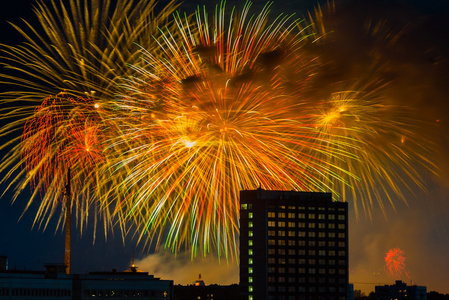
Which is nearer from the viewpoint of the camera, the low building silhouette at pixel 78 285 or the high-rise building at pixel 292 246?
the low building silhouette at pixel 78 285

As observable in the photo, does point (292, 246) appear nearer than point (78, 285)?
No

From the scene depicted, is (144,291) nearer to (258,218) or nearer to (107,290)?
(107,290)

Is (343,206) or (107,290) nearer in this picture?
(107,290)

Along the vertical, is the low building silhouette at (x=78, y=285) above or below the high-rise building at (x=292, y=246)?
below

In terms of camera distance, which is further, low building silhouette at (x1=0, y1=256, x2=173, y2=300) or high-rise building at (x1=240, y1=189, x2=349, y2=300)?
high-rise building at (x1=240, y1=189, x2=349, y2=300)

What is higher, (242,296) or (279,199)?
(279,199)

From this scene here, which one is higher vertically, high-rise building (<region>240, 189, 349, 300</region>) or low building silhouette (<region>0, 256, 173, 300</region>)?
high-rise building (<region>240, 189, 349, 300</region>)

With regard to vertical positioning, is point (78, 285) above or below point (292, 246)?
below

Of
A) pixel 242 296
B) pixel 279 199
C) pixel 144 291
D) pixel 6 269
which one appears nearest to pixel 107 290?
pixel 144 291
